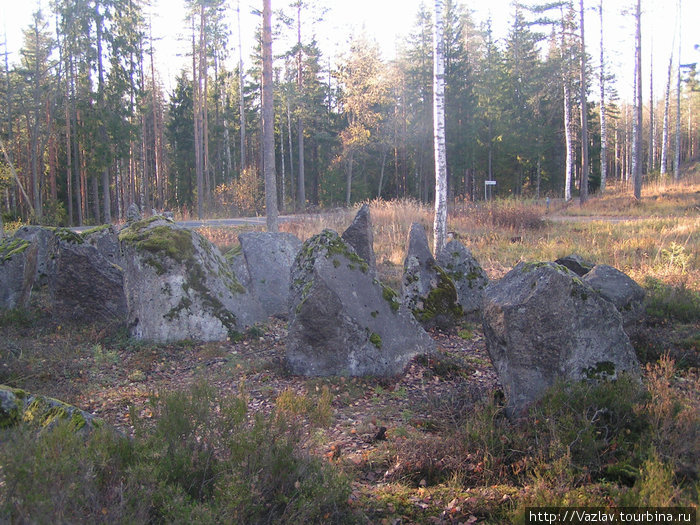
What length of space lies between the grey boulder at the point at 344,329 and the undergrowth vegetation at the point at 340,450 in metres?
0.21

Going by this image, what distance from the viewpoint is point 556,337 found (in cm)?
372

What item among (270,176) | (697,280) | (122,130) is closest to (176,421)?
(697,280)

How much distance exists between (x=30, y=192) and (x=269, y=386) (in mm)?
36804

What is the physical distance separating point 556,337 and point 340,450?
1.78m

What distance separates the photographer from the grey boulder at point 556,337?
3.73 meters

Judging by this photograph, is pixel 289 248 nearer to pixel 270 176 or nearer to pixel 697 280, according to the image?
pixel 270 176

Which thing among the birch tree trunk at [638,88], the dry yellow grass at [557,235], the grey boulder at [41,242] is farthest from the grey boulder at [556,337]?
the birch tree trunk at [638,88]

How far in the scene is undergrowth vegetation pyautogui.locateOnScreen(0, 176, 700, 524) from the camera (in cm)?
219

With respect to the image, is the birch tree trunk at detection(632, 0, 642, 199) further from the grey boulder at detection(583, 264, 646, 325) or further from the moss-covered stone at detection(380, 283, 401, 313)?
the moss-covered stone at detection(380, 283, 401, 313)

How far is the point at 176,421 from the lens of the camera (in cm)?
272

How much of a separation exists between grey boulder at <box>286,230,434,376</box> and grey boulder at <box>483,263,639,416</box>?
5.11 ft

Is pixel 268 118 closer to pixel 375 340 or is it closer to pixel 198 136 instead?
pixel 375 340

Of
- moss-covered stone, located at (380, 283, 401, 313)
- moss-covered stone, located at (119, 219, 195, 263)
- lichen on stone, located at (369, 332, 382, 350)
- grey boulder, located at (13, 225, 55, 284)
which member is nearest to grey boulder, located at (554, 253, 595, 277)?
moss-covered stone, located at (380, 283, 401, 313)

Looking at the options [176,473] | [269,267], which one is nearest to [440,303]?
[269,267]
